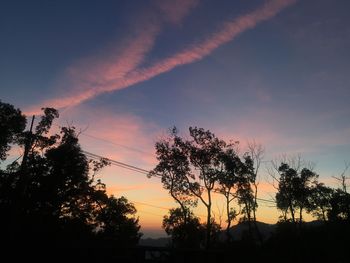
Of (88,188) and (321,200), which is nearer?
(88,188)

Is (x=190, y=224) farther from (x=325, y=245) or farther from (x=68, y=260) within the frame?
(x=68, y=260)

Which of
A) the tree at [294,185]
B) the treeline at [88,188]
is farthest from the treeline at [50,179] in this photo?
the tree at [294,185]

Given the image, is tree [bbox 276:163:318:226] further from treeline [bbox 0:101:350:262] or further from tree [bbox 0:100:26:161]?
tree [bbox 0:100:26:161]

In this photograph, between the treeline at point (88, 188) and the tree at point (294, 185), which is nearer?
the treeline at point (88, 188)

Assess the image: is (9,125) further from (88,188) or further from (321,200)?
(321,200)

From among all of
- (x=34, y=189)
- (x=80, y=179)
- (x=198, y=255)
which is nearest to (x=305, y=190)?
(x=80, y=179)

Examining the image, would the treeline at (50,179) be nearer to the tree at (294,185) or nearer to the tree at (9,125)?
the tree at (9,125)

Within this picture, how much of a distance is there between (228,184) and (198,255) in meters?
30.2

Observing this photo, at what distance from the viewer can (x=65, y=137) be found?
1550 inches

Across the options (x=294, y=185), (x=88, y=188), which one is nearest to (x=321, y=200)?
(x=294, y=185)

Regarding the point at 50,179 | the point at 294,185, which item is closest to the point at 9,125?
the point at 50,179

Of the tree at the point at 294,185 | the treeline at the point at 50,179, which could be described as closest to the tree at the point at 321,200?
the tree at the point at 294,185

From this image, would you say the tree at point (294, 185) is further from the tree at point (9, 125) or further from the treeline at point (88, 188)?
the tree at point (9, 125)

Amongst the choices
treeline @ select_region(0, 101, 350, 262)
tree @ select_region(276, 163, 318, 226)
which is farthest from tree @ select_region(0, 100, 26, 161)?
tree @ select_region(276, 163, 318, 226)
